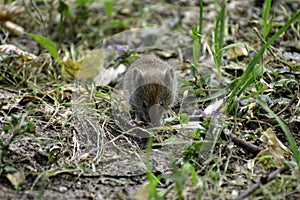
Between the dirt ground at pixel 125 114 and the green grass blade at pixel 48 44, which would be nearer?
the dirt ground at pixel 125 114

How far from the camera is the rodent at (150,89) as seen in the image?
211 inches

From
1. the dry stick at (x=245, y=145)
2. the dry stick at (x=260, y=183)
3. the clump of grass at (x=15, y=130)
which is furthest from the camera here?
the dry stick at (x=245, y=145)

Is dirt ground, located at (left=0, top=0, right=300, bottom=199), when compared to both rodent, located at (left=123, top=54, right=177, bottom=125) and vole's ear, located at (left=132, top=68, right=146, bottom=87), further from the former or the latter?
vole's ear, located at (left=132, top=68, right=146, bottom=87)

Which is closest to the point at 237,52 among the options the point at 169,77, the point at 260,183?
the point at 169,77

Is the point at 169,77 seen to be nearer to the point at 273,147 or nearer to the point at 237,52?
the point at 237,52

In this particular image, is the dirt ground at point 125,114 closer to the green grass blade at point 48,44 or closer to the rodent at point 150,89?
the rodent at point 150,89

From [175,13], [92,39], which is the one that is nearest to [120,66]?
[92,39]

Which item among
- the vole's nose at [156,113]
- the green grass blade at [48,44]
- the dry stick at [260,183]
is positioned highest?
the green grass blade at [48,44]

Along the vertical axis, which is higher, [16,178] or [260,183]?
[260,183]

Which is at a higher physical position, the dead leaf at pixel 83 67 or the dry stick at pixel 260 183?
the dry stick at pixel 260 183

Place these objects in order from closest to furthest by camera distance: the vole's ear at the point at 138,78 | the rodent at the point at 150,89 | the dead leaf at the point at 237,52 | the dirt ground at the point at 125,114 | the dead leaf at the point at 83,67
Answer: the dirt ground at the point at 125,114 → the rodent at the point at 150,89 → the vole's ear at the point at 138,78 → the dead leaf at the point at 83,67 → the dead leaf at the point at 237,52

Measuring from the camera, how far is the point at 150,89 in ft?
17.9

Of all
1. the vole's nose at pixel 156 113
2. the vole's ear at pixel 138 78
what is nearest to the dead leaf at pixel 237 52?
the vole's ear at pixel 138 78

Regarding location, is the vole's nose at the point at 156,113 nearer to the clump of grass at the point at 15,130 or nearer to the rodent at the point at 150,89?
the rodent at the point at 150,89
